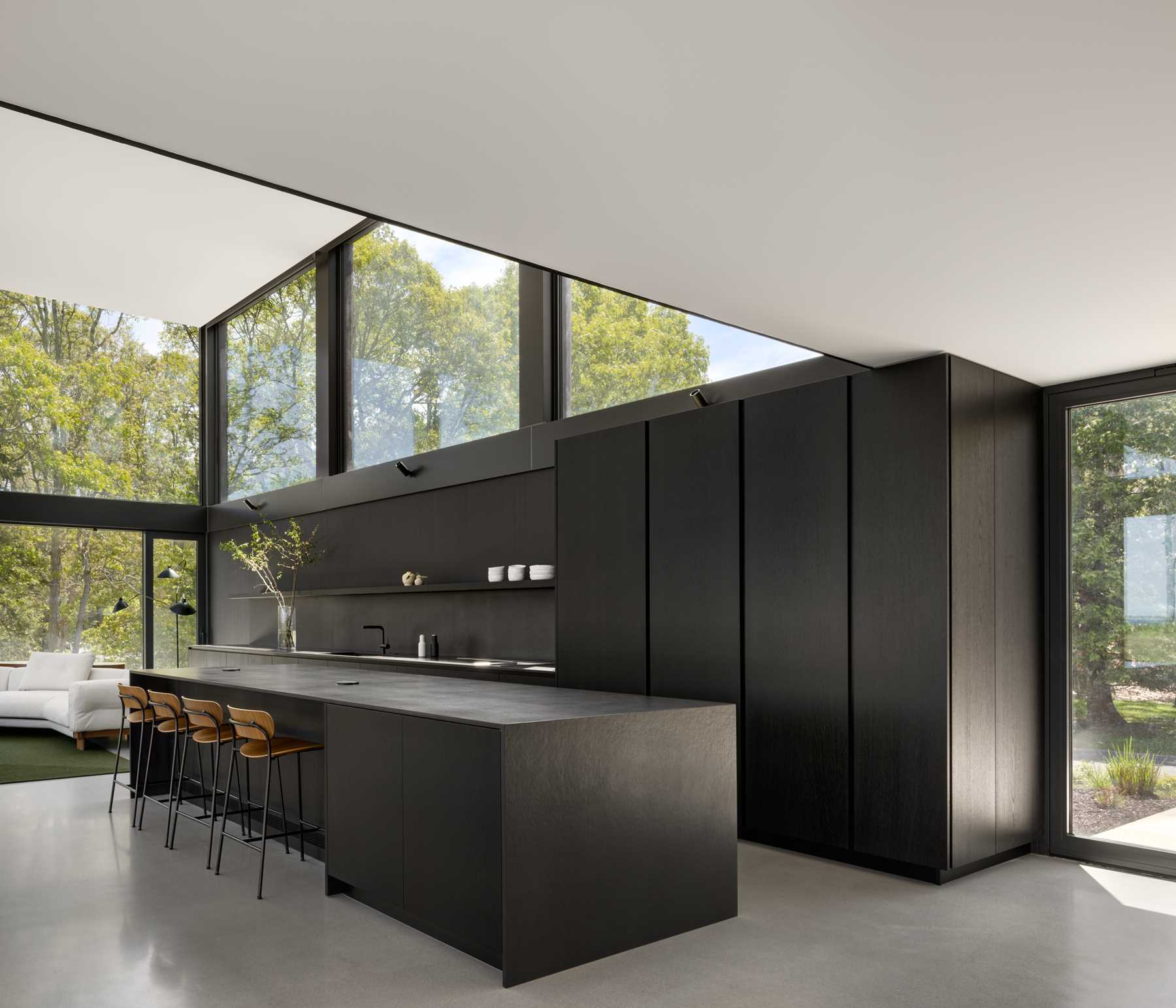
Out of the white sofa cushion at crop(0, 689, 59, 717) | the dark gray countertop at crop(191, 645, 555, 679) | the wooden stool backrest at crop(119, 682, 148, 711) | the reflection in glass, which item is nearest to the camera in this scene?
the wooden stool backrest at crop(119, 682, 148, 711)

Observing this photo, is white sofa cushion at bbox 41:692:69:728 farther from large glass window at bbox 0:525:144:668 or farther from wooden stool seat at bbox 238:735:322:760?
wooden stool seat at bbox 238:735:322:760

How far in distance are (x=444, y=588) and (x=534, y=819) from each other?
3860mm

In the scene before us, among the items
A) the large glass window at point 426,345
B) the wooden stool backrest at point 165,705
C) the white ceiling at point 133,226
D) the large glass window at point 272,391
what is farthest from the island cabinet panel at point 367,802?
the large glass window at point 272,391

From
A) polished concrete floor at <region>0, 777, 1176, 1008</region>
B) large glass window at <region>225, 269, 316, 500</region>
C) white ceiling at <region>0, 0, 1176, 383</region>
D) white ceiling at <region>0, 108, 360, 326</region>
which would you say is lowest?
polished concrete floor at <region>0, 777, 1176, 1008</region>

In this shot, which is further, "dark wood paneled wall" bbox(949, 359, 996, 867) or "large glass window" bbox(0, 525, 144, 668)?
"large glass window" bbox(0, 525, 144, 668)

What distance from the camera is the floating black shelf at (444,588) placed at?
600 cm

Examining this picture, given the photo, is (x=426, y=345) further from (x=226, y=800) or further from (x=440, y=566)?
(x=226, y=800)

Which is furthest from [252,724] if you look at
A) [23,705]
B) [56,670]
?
[56,670]

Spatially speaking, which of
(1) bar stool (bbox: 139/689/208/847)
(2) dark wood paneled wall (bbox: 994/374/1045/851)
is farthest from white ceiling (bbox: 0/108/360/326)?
(2) dark wood paneled wall (bbox: 994/374/1045/851)

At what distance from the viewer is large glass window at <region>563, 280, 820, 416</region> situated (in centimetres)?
525

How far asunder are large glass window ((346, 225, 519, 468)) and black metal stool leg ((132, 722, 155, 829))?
3019mm

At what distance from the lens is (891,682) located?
399 cm

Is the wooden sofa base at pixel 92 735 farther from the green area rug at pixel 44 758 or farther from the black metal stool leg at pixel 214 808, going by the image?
the black metal stool leg at pixel 214 808

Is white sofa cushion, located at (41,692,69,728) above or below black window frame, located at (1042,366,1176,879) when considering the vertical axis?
below
